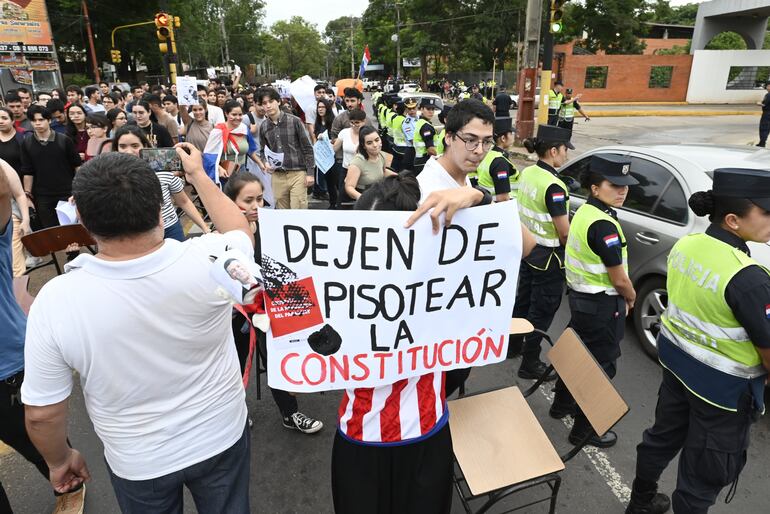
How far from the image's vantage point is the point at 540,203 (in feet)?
12.7

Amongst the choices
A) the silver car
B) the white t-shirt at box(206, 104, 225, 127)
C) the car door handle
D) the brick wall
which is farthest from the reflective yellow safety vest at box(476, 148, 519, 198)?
the brick wall

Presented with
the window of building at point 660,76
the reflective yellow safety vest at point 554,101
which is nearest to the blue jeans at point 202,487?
the reflective yellow safety vest at point 554,101

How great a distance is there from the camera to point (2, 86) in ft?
76.4

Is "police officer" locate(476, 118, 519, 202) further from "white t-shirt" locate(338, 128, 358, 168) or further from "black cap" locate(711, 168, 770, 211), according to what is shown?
"black cap" locate(711, 168, 770, 211)

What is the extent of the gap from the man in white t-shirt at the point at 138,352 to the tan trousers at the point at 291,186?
4.62 meters

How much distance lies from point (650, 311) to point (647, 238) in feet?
2.11

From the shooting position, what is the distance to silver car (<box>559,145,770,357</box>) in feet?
13.1

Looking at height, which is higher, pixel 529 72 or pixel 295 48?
pixel 295 48

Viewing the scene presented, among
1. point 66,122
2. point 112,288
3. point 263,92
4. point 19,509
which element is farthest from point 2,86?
point 112,288

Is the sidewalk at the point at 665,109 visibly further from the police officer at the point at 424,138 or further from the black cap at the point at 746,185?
the black cap at the point at 746,185

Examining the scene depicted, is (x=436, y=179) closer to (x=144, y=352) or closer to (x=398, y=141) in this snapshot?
(x=144, y=352)

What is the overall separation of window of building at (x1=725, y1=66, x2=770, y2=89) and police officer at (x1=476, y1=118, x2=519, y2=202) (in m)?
31.4

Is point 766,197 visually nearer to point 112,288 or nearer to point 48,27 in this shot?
point 112,288

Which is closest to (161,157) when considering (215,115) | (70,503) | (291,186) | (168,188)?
(168,188)
